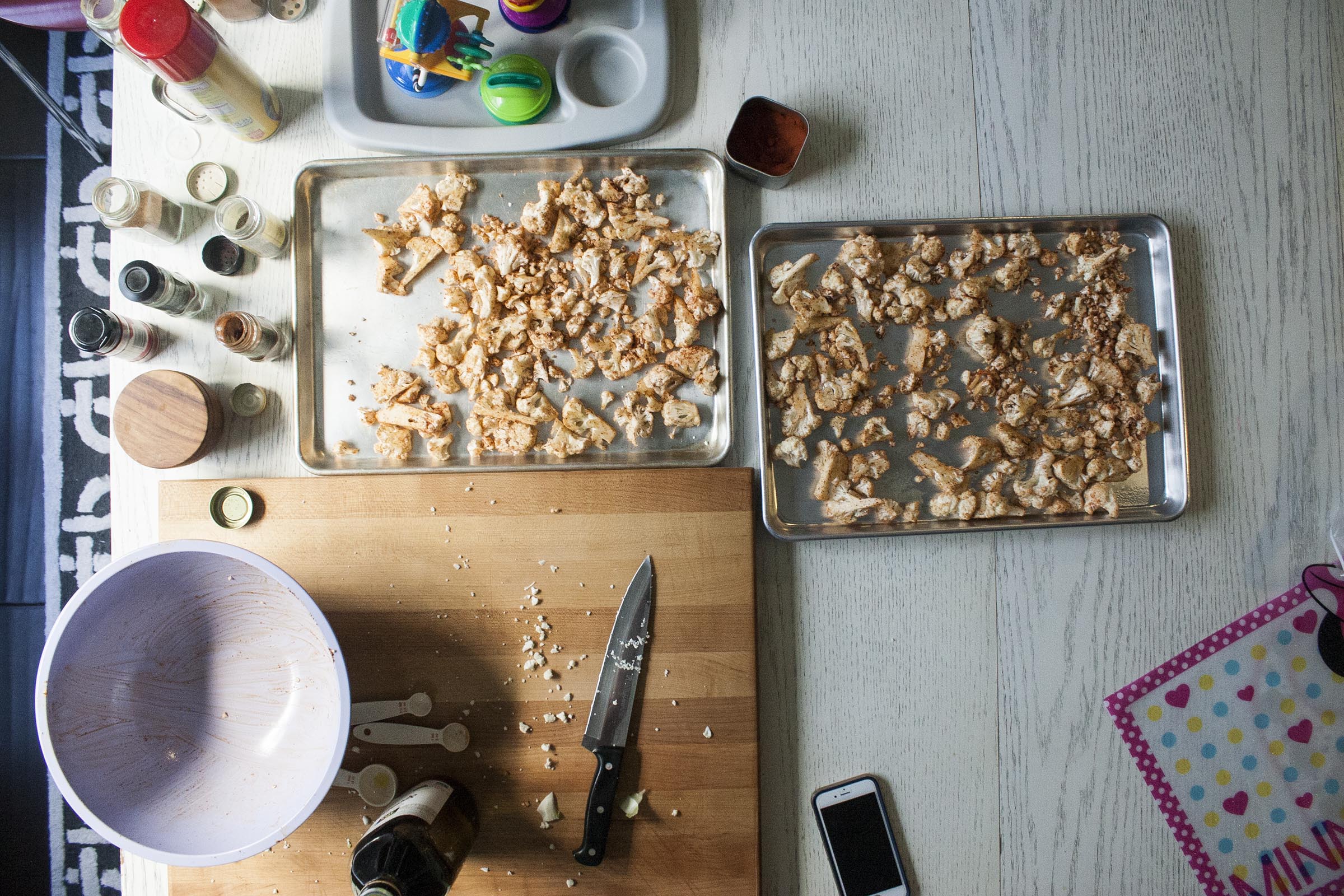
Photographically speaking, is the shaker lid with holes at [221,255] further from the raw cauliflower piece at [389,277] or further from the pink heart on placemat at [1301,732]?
the pink heart on placemat at [1301,732]

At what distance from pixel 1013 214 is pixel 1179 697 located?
71 cm

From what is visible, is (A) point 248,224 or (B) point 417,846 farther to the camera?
(A) point 248,224

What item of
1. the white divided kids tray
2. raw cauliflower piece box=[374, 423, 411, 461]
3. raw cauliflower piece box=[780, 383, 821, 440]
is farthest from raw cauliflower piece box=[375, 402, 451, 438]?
raw cauliflower piece box=[780, 383, 821, 440]

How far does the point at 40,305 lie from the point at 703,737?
1.31 m

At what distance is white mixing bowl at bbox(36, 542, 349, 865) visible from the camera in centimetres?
71

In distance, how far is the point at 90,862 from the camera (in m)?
1.16

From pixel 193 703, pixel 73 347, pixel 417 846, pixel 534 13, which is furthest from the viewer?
pixel 73 347

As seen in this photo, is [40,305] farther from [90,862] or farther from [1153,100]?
[1153,100]

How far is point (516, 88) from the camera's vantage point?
91cm

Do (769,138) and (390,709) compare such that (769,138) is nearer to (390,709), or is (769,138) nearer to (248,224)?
(248,224)

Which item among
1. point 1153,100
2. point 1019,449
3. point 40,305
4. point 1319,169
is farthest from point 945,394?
point 40,305

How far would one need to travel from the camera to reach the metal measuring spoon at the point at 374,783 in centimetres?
87

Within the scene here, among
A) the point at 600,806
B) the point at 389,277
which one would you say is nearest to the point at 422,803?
the point at 600,806

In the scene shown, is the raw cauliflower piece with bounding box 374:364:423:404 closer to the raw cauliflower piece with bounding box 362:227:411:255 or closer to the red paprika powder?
the raw cauliflower piece with bounding box 362:227:411:255
